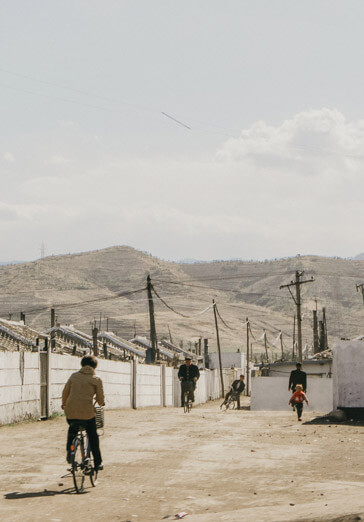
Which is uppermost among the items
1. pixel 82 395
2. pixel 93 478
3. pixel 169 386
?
pixel 82 395

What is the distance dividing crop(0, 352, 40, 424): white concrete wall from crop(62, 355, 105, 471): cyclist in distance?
29.4ft

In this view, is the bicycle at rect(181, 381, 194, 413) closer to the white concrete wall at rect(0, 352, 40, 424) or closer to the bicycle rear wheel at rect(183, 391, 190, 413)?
the bicycle rear wheel at rect(183, 391, 190, 413)

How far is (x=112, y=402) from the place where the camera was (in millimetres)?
29250

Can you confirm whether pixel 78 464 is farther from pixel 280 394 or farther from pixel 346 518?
pixel 280 394

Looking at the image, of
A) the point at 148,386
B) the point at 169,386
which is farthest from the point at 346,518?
the point at 169,386

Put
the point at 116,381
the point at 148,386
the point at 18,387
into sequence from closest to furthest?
the point at 18,387 < the point at 116,381 < the point at 148,386

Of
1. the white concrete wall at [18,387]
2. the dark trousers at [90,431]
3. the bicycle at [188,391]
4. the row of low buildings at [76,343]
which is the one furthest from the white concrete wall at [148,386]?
the dark trousers at [90,431]

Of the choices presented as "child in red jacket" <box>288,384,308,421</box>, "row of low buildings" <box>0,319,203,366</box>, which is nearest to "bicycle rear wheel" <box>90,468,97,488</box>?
"row of low buildings" <box>0,319,203,366</box>

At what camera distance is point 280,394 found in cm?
4638

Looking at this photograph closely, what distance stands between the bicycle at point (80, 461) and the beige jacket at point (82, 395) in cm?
19

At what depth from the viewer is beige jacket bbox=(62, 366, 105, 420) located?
1105 cm

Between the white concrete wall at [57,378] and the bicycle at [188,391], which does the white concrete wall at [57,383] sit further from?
the bicycle at [188,391]

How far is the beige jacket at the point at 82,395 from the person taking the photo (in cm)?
1105

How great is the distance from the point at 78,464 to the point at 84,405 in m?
0.75
